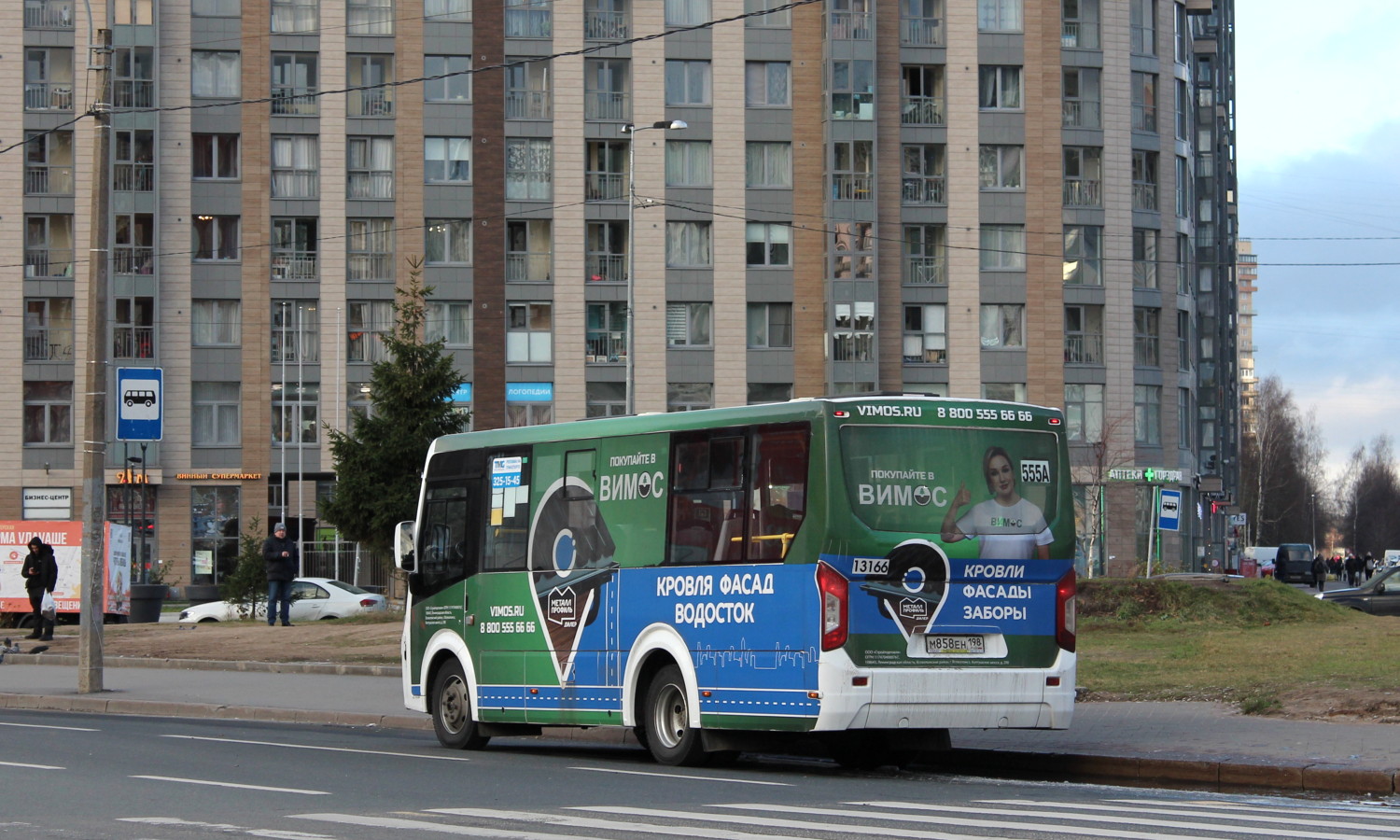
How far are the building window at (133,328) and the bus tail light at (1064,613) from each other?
55553 mm

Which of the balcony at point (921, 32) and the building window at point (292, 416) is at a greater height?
the balcony at point (921, 32)

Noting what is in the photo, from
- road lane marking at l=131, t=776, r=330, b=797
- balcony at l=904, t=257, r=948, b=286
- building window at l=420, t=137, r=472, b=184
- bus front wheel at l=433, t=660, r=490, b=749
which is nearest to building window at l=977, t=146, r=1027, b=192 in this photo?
balcony at l=904, t=257, r=948, b=286

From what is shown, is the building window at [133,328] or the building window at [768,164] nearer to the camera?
the building window at [133,328]

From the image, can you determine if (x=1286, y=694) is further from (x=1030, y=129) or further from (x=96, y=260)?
(x=1030, y=129)

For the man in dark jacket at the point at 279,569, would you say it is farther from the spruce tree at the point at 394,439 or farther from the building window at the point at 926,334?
the building window at the point at 926,334

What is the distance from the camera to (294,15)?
6631 cm

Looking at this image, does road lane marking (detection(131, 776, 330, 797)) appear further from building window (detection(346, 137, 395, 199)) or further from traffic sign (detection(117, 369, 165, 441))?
building window (detection(346, 137, 395, 199))

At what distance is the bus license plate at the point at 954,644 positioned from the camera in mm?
13898

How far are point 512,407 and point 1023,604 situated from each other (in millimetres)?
52714

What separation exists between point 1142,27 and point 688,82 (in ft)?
55.7

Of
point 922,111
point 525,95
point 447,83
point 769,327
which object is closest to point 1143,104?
point 922,111

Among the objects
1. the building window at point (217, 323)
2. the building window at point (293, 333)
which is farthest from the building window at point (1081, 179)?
the building window at point (217, 323)

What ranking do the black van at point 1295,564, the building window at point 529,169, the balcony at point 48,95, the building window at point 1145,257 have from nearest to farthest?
1. the balcony at point 48,95
2. the building window at point 529,169
3. the building window at point 1145,257
4. the black van at point 1295,564

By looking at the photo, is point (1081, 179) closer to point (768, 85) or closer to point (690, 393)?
point (768, 85)
